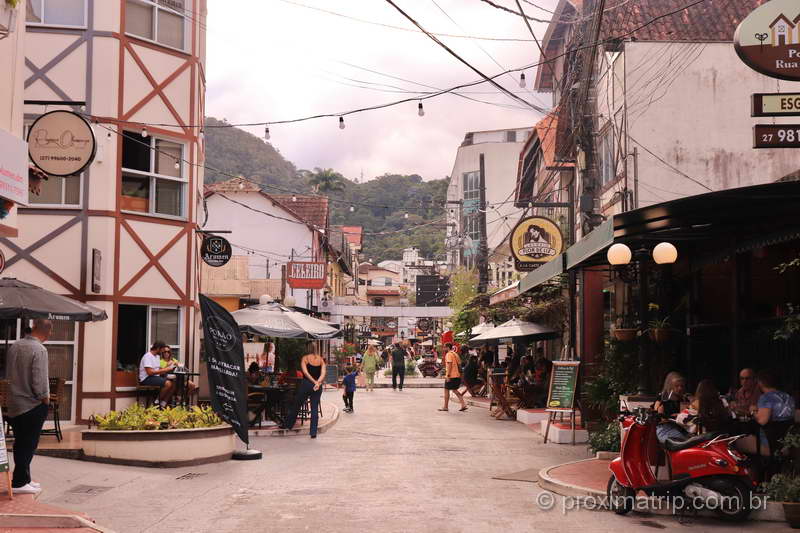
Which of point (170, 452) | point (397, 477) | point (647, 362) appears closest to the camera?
point (397, 477)

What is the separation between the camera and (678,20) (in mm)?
22719

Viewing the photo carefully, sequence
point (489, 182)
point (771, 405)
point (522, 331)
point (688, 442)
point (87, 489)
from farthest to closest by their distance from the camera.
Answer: point (489, 182) < point (522, 331) < point (87, 489) < point (771, 405) < point (688, 442)

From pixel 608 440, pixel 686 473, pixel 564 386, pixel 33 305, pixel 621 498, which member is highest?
pixel 33 305

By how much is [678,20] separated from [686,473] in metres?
16.4

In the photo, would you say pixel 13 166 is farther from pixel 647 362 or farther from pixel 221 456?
pixel 647 362

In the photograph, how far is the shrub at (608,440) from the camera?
43.8ft

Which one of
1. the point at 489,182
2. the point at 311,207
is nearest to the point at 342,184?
the point at 489,182

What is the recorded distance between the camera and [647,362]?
1421cm

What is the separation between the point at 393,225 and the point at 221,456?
8933 cm

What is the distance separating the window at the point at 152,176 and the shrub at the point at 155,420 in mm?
5355

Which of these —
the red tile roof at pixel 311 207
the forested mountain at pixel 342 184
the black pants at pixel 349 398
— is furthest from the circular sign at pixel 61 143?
the forested mountain at pixel 342 184

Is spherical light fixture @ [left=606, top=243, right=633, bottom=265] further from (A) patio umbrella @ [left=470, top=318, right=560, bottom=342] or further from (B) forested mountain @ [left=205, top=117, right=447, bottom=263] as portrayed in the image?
(B) forested mountain @ [left=205, top=117, right=447, bottom=263]

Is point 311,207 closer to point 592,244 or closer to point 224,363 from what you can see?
point 224,363

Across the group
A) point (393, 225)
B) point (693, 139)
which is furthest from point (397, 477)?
point (393, 225)
